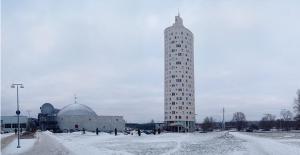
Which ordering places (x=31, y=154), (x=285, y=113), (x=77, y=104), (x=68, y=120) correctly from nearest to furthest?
1. (x=31, y=154)
2. (x=285, y=113)
3. (x=68, y=120)
4. (x=77, y=104)

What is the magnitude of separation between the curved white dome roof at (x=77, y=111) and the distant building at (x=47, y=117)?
16.7 ft

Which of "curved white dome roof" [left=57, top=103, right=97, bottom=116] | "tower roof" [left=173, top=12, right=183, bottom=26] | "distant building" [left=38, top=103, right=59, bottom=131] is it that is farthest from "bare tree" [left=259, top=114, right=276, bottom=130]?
"distant building" [left=38, top=103, right=59, bottom=131]

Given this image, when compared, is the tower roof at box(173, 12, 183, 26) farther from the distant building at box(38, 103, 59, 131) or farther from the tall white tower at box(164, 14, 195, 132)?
the distant building at box(38, 103, 59, 131)

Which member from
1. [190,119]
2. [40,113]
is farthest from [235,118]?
[40,113]

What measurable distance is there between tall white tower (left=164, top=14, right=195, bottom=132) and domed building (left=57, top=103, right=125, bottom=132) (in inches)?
809

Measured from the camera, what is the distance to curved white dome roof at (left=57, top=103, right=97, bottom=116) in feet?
569

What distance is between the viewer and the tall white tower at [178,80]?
564 ft

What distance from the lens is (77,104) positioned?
603 ft

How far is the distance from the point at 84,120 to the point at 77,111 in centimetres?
560

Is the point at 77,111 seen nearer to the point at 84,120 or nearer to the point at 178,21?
the point at 84,120

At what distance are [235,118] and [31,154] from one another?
6500 inches

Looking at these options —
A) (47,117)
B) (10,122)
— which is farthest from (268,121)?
(10,122)

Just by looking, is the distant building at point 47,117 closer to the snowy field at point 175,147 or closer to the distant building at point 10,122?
the distant building at point 10,122

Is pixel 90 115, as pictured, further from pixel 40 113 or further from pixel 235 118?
pixel 235 118
